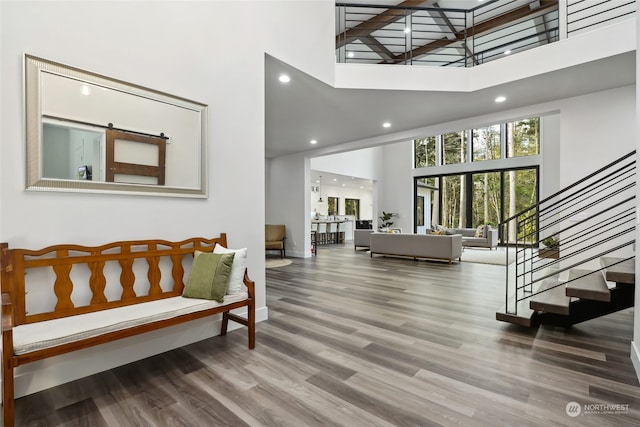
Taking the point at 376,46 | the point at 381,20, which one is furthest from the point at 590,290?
the point at 376,46

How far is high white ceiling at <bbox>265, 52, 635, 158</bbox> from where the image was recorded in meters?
3.97

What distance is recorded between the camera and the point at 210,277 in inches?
95.0

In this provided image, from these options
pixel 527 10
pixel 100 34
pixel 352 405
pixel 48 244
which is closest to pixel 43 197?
pixel 48 244

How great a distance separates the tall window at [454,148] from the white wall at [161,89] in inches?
369

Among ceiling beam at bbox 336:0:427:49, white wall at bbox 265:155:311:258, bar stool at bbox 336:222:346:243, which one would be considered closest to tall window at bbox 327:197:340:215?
bar stool at bbox 336:222:346:243

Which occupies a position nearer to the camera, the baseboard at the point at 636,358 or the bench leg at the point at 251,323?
the baseboard at the point at 636,358

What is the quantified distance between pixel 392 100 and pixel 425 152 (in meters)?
8.11

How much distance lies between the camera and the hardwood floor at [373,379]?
1677mm

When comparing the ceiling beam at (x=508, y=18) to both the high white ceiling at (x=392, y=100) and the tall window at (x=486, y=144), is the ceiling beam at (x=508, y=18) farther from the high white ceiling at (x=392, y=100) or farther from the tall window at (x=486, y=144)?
the tall window at (x=486, y=144)

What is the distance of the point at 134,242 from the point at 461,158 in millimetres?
11637

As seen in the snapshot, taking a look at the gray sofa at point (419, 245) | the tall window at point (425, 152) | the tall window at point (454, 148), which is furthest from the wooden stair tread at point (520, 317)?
the tall window at point (425, 152)

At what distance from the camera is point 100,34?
7.22ft

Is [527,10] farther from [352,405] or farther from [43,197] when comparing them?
[43,197]

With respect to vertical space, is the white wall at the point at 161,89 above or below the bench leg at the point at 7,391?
above
